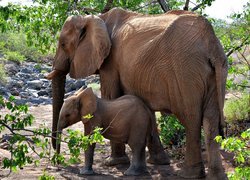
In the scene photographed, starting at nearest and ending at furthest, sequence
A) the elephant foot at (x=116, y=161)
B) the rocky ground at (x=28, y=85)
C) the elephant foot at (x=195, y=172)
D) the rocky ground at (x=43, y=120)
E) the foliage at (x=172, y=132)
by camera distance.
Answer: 1. the elephant foot at (x=195, y=172)
2. the rocky ground at (x=43, y=120)
3. the elephant foot at (x=116, y=161)
4. the foliage at (x=172, y=132)
5. the rocky ground at (x=28, y=85)

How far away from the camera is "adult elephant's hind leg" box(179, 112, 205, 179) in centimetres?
615

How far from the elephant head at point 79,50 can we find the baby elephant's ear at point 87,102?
1.99 feet

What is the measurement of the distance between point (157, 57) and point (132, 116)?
786 millimetres

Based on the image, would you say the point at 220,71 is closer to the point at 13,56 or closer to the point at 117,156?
the point at 117,156

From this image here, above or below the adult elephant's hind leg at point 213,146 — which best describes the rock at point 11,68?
above

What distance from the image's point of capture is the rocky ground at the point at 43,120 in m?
6.56

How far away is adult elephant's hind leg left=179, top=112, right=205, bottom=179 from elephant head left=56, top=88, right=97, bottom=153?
1189mm

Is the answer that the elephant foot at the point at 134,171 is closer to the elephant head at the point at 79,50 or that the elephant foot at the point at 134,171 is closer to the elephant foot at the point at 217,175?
the elephant foot at the point at 217,175

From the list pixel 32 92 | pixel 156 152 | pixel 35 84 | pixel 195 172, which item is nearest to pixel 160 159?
pixel 156 152

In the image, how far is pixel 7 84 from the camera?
722 inches

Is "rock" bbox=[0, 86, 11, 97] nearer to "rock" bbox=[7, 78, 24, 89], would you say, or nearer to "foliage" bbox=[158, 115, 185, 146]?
"rock" bbox=[7, 78, 24, 89]

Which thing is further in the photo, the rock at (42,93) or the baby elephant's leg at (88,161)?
the rock at (42,93)

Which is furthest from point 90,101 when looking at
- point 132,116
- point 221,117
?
point 221,117

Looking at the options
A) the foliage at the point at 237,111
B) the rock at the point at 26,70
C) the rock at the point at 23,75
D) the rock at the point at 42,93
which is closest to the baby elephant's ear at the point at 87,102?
the foliage at the point at 237,111
